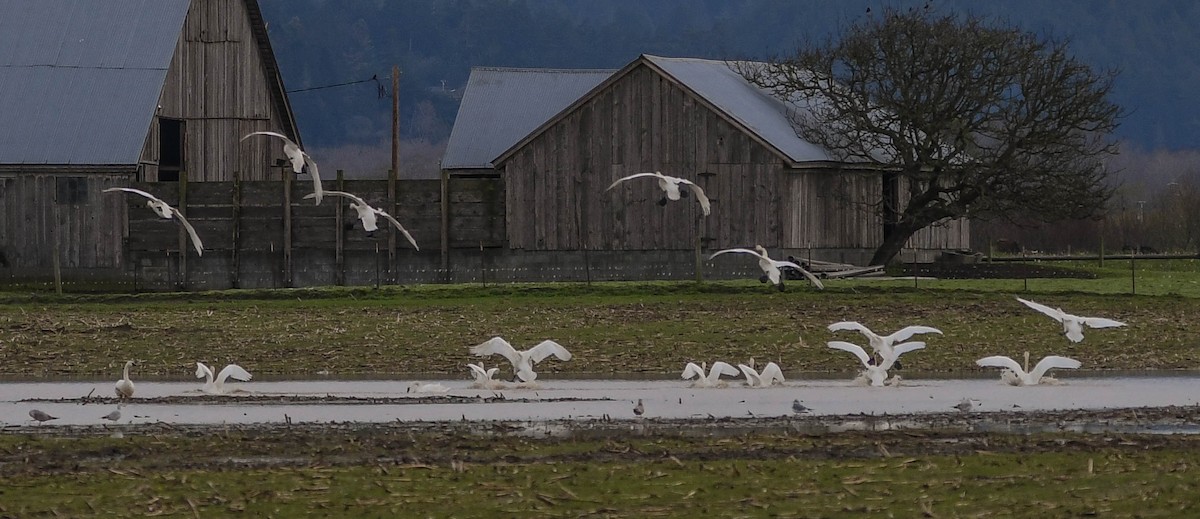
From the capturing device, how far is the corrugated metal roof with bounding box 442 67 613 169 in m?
61.3

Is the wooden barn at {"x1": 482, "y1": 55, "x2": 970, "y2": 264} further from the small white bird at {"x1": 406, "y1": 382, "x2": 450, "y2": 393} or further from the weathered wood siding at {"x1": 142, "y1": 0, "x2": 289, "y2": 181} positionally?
the small white bird at {"x1": 406, "y1": 382, "x2": 450, "y2": 393}

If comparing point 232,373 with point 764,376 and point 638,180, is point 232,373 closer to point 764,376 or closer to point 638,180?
point 764,376

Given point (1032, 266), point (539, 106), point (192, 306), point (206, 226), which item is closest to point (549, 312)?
point (192, 306)

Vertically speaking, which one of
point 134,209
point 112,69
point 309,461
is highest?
point 112,69

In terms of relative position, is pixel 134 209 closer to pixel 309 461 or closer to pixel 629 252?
pixel 629 252

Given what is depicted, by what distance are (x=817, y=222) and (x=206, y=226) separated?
1652 cm

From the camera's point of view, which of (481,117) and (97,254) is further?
(481,117)

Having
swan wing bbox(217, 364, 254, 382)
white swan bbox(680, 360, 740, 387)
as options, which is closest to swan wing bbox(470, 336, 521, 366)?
white swan bbox(680, 360, 740, 387)

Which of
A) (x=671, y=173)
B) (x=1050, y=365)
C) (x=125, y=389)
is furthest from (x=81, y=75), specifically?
(x=1050, y=365)

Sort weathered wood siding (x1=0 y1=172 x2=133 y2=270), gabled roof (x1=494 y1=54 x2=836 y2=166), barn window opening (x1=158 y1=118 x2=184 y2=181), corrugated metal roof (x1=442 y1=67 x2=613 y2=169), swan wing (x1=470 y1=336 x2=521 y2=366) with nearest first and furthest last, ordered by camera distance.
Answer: swan wing (x1=470 y1=336 x2=521 y2=366)
gabled roof (x1=494 y1=54 x2=836 y2=166)
weathered wood siding (x1=0 y1=172 x2=133 y2=270)
barn window opening (x1=158 y1=118 x2=184 y2=181)
corrugated metal roof (x1=442 y1=67 x2=613 y2=169)

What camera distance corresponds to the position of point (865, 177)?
54.6m

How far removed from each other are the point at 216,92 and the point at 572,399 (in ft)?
119

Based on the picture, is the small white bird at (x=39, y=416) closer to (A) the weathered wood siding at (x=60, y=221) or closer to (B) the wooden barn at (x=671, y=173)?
(B) the wooden barn at (x=671, y=173)

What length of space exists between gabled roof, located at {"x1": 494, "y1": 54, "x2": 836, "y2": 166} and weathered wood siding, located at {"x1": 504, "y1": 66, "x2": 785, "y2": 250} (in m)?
0.32
